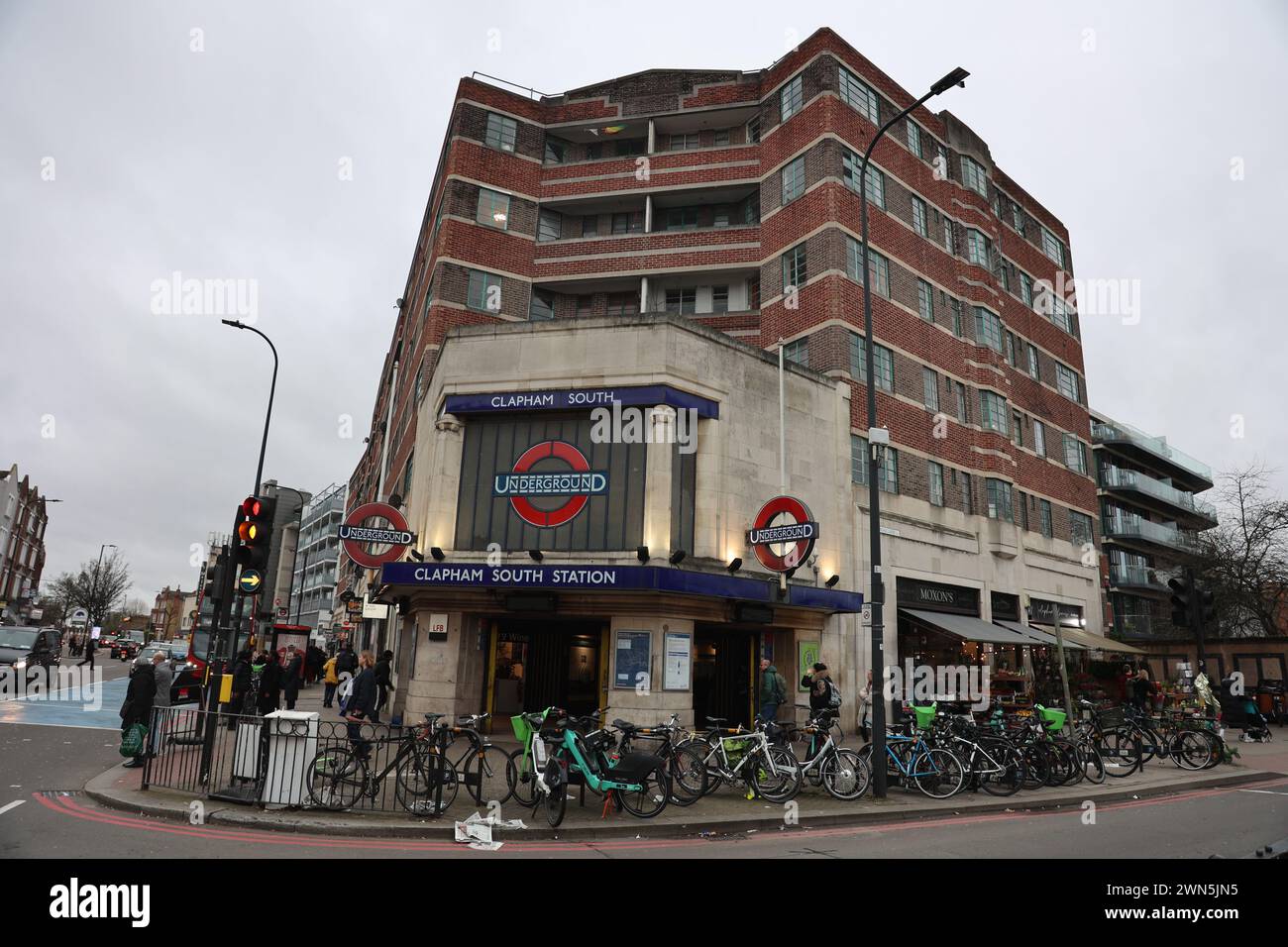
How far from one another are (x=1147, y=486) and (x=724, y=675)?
45980mm

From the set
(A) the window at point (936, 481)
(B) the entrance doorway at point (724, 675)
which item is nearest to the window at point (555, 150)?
(A) the window at point (936, 481)

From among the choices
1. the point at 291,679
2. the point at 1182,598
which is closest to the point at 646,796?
the point at 1182,598

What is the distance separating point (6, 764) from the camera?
11703mm

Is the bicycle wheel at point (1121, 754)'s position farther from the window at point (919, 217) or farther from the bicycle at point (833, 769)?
the window at point (919, 217)

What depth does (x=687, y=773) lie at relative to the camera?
10609mm

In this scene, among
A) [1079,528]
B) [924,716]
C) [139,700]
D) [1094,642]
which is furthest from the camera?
[1079,528]

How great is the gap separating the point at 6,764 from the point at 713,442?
46.6ft

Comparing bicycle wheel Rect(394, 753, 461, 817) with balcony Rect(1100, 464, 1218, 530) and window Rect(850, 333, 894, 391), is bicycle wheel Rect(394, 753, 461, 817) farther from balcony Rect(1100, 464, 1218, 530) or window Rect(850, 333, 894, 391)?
balcony Rect(1100, 464, 1218, 530)

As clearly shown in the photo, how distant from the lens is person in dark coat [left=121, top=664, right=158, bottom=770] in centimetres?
1165

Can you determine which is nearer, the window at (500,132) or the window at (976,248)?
the window at (500,132)

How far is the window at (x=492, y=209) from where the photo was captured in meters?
27.3

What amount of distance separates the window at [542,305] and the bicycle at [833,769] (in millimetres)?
20140

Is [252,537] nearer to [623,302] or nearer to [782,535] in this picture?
[782,535]
